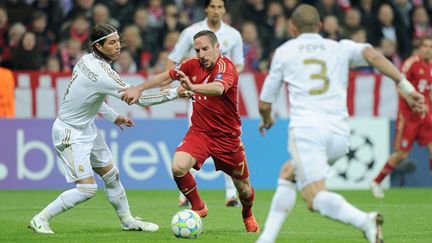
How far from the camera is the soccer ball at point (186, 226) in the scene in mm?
9820

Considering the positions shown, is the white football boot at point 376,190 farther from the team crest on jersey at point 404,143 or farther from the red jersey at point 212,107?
the red jersey at point 212,107

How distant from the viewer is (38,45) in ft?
63.7

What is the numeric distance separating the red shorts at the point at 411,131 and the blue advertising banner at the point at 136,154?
88.9 inches

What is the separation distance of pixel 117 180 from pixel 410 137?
21.8ft

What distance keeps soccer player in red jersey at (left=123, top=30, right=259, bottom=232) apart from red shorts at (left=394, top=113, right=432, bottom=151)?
18.4 feet

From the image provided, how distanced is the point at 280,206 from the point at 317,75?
1091 mm

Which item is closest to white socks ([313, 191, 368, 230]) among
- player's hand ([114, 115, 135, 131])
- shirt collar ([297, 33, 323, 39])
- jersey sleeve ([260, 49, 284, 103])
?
jersey sleeve ([260, 49, 284, 103])

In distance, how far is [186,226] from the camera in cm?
983

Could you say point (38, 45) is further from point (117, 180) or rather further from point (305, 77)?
point (305, 77)

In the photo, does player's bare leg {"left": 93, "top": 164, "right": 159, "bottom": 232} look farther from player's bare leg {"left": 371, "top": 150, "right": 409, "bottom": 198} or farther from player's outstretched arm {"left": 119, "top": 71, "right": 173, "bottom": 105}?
player's bare leg {"left": 371, "top": 150, "right": 409, "bottom": 198}

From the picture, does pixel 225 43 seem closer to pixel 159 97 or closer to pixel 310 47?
pixel 159 97

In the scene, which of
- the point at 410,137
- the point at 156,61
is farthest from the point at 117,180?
the point at 156,61

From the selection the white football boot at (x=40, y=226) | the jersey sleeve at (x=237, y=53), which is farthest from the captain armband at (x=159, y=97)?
the jersey sleeve at (x=237, y=53)

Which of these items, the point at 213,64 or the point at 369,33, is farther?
the point at 369,33
